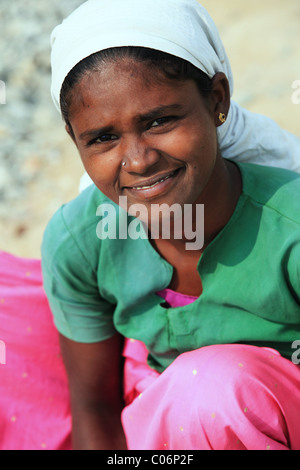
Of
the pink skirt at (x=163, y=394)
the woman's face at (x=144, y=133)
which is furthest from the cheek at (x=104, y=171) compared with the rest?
the pink skirt at (x=163, y=394)

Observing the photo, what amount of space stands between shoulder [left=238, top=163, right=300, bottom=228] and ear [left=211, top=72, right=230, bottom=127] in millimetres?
193

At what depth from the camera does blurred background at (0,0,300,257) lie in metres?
3.62

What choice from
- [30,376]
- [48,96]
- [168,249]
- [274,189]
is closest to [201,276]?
[168,249]

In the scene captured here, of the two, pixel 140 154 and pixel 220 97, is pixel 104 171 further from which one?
pixel 220 97

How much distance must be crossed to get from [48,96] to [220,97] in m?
3.21

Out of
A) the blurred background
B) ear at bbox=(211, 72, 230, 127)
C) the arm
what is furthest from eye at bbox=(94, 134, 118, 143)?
the blurred background

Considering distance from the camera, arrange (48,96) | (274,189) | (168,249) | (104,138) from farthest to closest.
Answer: (48,96) < (168,249) < (274,189) < (104,138)

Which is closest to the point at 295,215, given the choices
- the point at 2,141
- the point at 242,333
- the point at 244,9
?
the point at 242,333

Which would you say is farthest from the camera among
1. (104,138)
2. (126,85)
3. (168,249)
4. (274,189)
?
(168,249)

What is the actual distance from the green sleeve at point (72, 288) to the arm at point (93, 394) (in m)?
0.05

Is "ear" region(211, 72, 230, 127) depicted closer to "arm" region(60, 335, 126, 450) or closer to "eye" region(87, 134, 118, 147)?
"eye" region(87, 134, 118, 147)

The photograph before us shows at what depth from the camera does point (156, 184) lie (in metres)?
1.45

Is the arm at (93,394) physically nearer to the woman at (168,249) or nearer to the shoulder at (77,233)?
the woman at (168,249)

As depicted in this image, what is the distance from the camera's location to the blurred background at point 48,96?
3621mm
